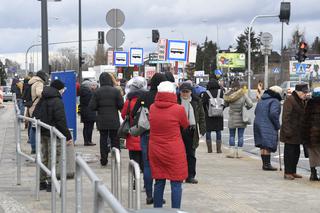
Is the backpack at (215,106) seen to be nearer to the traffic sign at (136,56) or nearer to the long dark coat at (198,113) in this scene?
the long dark coat at (198,113)

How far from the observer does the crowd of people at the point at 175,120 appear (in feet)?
24.5

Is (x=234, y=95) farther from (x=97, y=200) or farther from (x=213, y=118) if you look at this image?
(x=97, y=200)

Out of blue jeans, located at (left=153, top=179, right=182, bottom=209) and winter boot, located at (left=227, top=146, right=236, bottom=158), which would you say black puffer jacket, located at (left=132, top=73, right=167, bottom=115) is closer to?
blue jeans, located at (left=153, top=179, right=182, bottom=209)

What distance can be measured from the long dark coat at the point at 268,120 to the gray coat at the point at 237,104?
1.84 meters

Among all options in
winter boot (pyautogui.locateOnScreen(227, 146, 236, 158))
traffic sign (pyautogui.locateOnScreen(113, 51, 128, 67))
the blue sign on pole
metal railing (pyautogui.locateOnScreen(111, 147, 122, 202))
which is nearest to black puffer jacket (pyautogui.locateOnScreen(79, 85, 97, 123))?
the blue sign on pole

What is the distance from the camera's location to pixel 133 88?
9555 mm

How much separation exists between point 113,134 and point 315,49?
125093mm

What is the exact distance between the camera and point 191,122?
31.1 ft

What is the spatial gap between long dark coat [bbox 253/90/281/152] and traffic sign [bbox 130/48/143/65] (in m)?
15.9

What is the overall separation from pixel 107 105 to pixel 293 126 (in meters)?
3.52

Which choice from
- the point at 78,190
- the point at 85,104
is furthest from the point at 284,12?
the point at 78,190

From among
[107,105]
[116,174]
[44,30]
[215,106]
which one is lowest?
[116,174]

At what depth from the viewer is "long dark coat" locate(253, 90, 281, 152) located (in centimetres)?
1220

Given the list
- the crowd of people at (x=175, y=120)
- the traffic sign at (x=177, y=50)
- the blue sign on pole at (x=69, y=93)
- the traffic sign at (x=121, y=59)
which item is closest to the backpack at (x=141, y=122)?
the crowd of people at (x=175, y=120)
